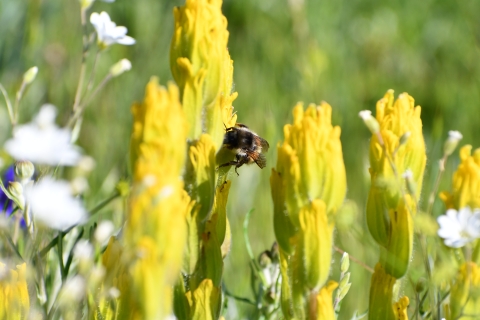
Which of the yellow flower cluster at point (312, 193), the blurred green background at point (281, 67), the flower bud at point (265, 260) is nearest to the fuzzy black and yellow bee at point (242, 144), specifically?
the flower bud at point (265, 260)

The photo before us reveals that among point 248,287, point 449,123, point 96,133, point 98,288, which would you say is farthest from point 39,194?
point 449,123

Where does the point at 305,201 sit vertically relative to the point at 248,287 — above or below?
below

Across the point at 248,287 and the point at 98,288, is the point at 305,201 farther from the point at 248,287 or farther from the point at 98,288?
the point at 248,287

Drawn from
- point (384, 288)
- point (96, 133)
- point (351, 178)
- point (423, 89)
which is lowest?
point (384, 288)

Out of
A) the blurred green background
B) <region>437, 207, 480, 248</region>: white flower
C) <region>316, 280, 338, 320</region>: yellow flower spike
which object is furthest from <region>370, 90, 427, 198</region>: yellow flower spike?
the blurred green background

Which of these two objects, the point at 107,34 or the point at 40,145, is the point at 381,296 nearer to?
the point at 40,145

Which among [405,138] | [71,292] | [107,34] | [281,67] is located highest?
[281,67]

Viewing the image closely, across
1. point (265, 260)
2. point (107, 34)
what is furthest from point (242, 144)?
point (107, 34)
